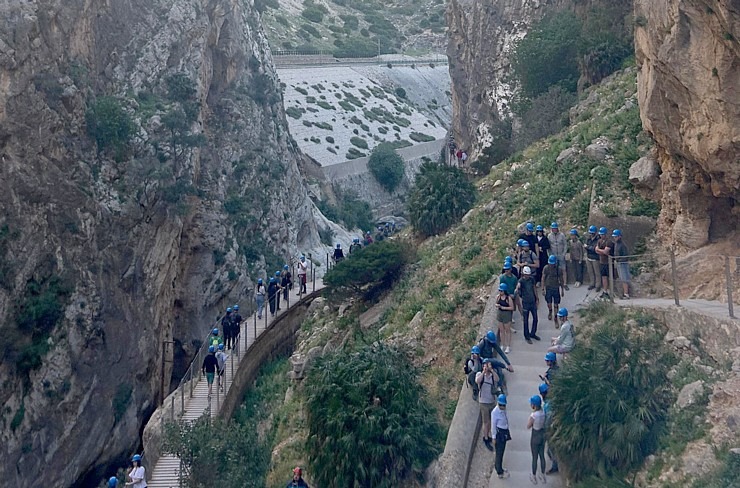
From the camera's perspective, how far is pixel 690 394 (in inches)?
332

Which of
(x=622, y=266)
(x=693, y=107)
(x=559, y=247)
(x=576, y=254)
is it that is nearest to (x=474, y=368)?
(x=622, y=266)

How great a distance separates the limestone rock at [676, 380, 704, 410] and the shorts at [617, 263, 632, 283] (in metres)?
4.11

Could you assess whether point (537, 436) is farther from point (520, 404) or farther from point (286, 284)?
point (286, 284)

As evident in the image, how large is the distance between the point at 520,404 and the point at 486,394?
978 mm

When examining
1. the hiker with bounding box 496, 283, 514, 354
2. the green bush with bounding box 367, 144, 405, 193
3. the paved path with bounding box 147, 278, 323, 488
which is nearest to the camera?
the hiker with bounding box 496, 283, 514, 354

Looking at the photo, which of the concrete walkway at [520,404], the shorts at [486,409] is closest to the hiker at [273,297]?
the concrete walkway at [520,404]

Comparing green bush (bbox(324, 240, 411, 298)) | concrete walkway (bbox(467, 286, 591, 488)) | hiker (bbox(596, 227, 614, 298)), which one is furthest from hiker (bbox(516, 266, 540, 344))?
green bush (bbox(324, 240, 411, 298))

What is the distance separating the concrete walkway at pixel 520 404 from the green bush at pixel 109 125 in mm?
17155

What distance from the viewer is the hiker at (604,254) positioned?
1268cm

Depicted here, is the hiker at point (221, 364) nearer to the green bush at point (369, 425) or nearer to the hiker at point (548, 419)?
the green bush at point (369, 425)

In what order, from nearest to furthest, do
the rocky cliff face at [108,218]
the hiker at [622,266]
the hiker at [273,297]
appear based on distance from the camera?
the hiker at [622,266] < the rocky cliff face at [108,218] < the hiker at [273,297]

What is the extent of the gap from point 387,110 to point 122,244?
43.5 meters

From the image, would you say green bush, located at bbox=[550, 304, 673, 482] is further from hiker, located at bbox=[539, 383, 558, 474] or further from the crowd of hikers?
the crowd of hikers

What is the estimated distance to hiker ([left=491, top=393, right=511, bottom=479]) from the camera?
359 inches
